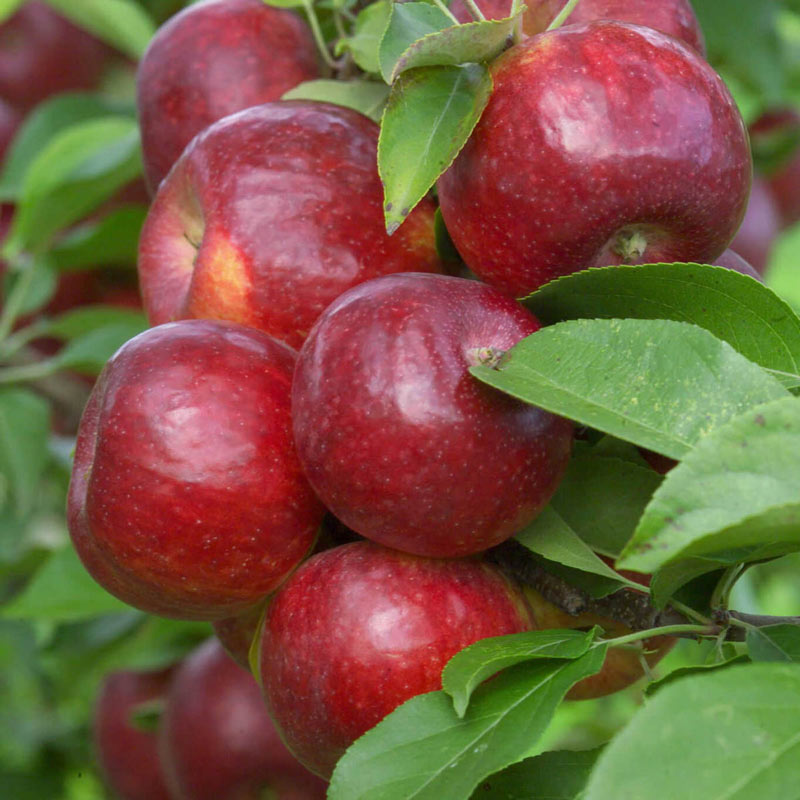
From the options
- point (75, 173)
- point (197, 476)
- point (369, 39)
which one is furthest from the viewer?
point (75, 173)

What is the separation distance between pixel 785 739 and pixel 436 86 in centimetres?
43

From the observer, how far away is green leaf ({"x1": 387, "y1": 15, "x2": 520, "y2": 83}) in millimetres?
669

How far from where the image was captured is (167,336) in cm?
76

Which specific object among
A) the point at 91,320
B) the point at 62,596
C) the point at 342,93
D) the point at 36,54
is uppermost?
the point at 342,93

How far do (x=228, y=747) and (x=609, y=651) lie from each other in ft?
1.80

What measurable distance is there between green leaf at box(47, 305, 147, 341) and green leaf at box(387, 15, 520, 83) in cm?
90

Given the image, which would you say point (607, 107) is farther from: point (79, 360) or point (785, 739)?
point (79, 360)

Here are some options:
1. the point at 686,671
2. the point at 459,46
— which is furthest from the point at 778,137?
the point at 686,671

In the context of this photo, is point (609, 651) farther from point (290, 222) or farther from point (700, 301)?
point (290, 222)

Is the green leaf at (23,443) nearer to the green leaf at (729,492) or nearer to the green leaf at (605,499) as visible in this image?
the green leaf at (605,499)

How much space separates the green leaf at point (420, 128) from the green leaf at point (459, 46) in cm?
1

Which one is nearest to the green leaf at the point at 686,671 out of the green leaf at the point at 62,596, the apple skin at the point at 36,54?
the green leaf at the point at 62,596

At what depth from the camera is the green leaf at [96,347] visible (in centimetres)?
146

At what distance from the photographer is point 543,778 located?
689mm
